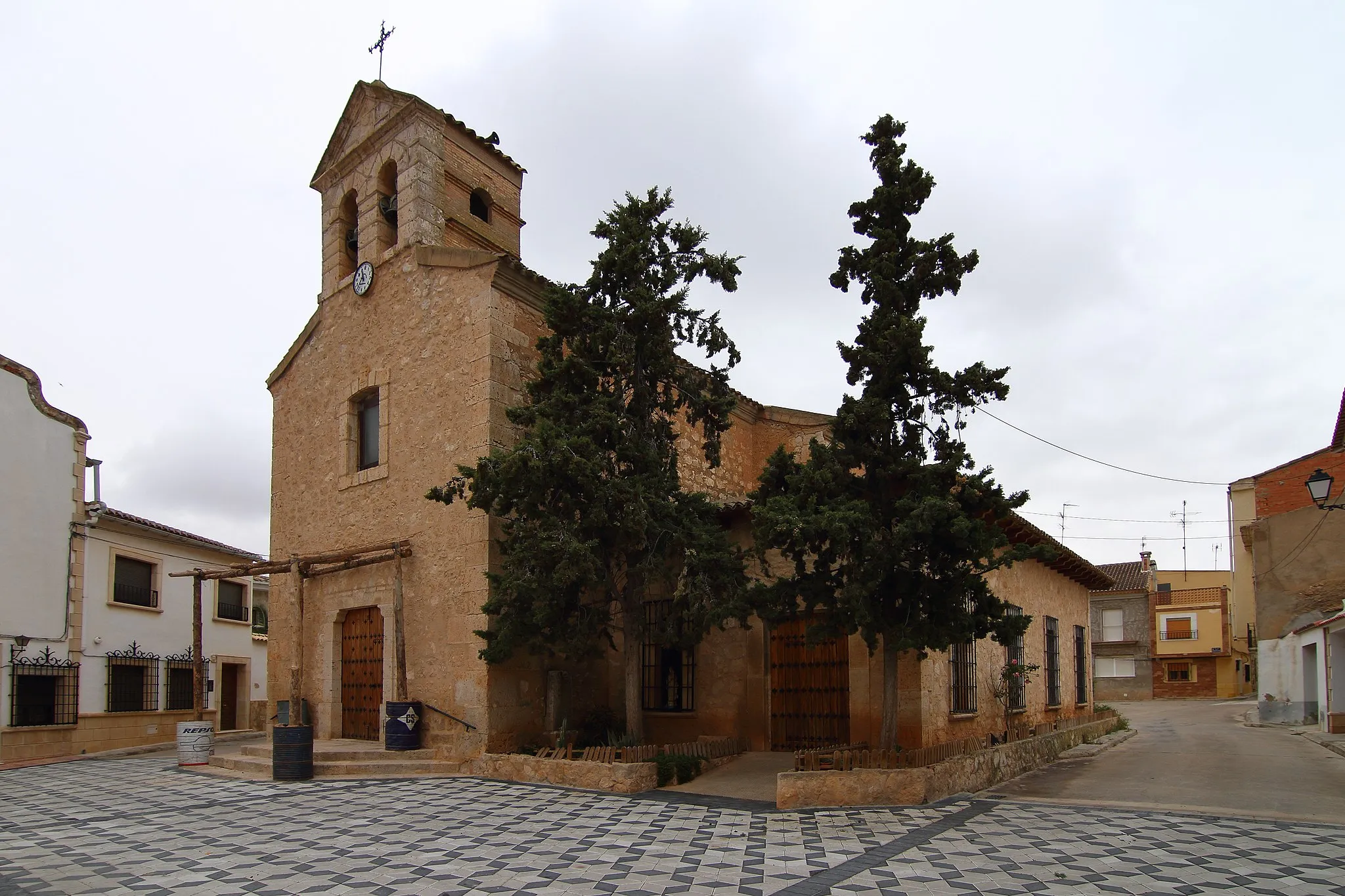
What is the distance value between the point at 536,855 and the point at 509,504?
4176 millimetres

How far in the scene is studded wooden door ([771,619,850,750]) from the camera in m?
11.2

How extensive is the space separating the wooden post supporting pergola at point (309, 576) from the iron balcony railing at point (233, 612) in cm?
803

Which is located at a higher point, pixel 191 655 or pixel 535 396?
pixel 535 396

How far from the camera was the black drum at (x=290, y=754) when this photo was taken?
10.8m

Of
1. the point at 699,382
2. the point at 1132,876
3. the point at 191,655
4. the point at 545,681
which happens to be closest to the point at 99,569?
the point at 191,655

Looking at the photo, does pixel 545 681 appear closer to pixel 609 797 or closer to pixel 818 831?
pixel 609 797

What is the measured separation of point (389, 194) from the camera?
46.2 feet

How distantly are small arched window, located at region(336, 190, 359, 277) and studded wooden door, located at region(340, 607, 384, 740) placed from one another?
5529 millimetres

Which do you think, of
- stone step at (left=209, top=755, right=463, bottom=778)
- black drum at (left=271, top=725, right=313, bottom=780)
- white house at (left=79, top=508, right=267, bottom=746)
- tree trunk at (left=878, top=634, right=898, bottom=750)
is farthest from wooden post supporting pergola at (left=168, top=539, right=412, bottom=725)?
tree trunk at (left=878, top=634, right=898, bottom=750)

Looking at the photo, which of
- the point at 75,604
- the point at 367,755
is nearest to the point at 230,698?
the point at 75,604

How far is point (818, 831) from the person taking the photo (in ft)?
24.7

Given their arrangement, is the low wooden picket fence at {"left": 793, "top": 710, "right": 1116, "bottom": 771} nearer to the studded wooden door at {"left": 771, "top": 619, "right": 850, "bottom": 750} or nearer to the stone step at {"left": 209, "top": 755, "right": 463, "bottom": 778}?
the studded wooden door at {"left": 771, "top": 619, "right": 850, "bottom": 750}

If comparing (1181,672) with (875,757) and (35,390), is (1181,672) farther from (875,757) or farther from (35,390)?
(35,390)

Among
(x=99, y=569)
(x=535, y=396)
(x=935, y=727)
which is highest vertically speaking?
(x=535, y=396)
